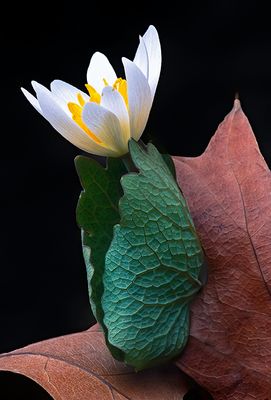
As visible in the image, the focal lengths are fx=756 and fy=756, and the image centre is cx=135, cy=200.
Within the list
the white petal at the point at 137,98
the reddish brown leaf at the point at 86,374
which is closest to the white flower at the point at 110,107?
the white petal at the point at 137,98

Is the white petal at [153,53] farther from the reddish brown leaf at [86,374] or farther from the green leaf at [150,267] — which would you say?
the reddish brown leaf at [86,374]

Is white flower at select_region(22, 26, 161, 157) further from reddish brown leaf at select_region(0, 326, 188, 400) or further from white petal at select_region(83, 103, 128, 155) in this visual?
reddish brown leaf at select_region(0, 326, 188, 400)

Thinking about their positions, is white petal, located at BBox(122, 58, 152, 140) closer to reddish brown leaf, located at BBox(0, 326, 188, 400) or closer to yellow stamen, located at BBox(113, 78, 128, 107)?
yellow stamen, located at BBox(113, 78, 128, 107)

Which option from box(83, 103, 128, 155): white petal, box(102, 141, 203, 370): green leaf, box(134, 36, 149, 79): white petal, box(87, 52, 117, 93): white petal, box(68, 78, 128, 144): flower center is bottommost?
box(102, 141, 203, 370): green leaf

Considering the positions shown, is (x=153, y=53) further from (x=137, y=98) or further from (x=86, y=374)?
(x=86, y=374)

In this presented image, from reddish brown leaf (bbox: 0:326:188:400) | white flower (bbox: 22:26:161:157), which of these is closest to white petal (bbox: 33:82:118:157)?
white flower (bbox: 22:26:161:157)

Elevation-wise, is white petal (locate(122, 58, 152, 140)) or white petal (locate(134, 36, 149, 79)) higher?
white petal (locate(134, 36, 149, 79))

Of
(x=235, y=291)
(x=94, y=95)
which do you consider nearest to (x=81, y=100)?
(x=94, y=95)
